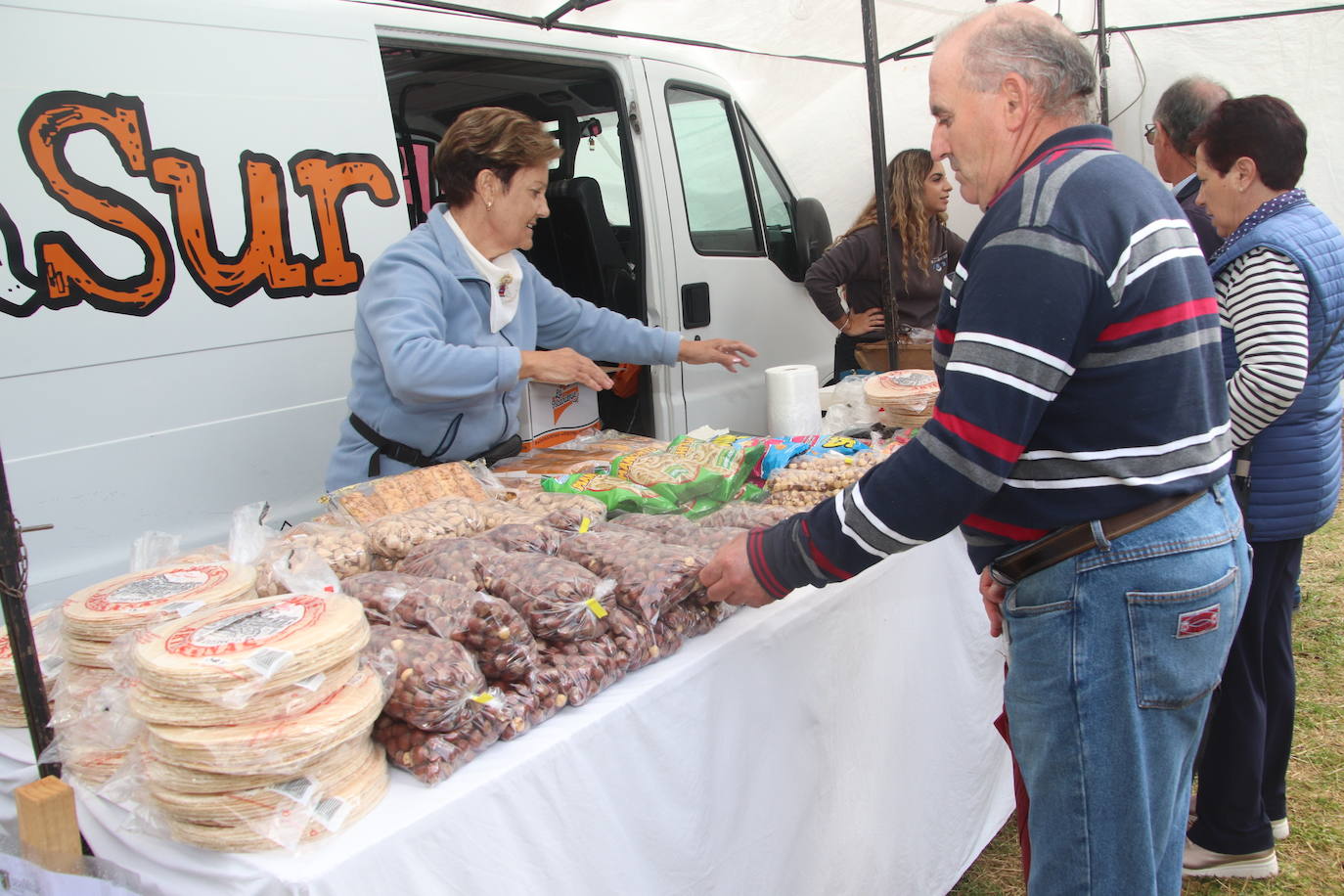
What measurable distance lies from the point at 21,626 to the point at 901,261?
13.1ft

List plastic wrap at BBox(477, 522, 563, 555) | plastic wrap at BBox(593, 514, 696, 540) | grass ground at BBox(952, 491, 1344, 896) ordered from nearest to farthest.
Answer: plastic wrap at BBox(477, 522, 563, 555)
plastic wrap at BBox(593, 514, 696, 540)
grass ground at BBox(952, 491, 1344, 896)

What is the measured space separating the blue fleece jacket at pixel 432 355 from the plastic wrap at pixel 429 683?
1069 millimetres

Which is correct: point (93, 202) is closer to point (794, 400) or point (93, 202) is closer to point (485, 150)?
point (485, 150)

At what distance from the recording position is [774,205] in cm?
451

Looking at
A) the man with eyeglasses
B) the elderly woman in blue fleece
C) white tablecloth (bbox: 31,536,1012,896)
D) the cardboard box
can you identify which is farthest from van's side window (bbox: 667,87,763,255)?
white tablecloth (bbox: 31,536,1012,896)

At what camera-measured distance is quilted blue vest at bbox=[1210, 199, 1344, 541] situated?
2.31 m

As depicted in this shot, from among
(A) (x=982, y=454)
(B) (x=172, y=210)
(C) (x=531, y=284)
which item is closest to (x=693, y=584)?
(A) (x=982, y=454)

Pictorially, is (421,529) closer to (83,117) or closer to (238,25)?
(83,117)

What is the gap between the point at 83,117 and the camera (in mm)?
2264

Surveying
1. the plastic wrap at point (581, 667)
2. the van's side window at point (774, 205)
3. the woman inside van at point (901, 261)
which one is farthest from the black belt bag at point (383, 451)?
the woman inside van at point (901, 261)

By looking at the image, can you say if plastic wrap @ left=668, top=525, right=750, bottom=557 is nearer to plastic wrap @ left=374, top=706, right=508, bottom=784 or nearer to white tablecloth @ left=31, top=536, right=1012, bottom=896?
white tablecloth @ left=31, top=536, right=1012, bottom=896

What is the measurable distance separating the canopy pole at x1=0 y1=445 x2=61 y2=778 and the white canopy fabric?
3.32 m

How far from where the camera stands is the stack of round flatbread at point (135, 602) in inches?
56.1

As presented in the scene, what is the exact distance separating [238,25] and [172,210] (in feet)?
1.78
